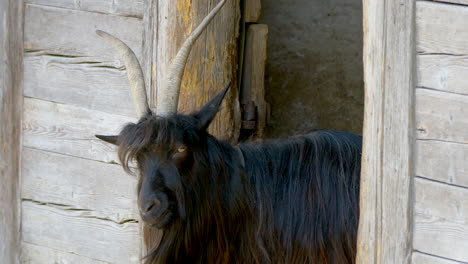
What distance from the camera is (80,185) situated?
5.46 meters

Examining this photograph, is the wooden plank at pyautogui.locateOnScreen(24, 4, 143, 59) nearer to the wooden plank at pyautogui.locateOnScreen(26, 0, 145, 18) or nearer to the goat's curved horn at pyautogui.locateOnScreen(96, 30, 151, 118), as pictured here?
the wooden plank at pyautogui.locateOnScreen(26, 0, 145, 18)

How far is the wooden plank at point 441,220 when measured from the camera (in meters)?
3.41

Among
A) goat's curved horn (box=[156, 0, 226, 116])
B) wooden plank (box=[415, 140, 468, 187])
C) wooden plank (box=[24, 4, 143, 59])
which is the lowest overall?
wooden plank (box=[415, 140, 468, 187])

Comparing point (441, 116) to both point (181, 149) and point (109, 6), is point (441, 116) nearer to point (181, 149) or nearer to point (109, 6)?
point (181, 149)

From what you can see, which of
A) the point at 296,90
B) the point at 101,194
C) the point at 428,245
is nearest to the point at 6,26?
the point at 101,194

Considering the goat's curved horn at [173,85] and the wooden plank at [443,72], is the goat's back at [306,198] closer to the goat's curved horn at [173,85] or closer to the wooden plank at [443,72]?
the goat's curved horn at [173,85]

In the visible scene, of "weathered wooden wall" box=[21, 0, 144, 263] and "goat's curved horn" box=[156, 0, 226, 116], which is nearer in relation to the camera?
"goat's curved horn" box=[156, 0, 226, 116]

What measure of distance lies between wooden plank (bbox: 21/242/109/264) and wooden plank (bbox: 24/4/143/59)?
58.1 inches

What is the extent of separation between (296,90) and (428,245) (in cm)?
414

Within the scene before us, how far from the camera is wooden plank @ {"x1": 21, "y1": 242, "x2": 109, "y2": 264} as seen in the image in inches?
220

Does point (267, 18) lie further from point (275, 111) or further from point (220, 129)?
point (220, 129)

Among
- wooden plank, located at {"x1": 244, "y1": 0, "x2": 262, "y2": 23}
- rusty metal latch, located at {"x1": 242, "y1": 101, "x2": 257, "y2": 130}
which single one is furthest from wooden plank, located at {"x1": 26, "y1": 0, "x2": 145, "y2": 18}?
rusty metal latch, located at {"x1": 242, "y1": 101, "x2": 257, "y2": 130}

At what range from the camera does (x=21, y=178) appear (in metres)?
5.82

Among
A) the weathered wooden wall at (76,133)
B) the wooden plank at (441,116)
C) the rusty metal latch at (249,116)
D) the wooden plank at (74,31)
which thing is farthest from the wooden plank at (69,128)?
the wooden plank at (441,116)
